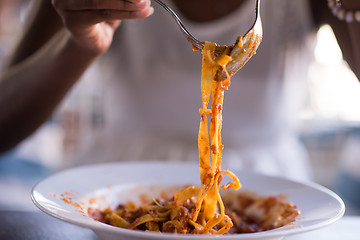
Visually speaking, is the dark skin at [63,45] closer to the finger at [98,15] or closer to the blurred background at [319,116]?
the finger at [98,15]

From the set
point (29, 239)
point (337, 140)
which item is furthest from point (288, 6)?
point (337, 140)

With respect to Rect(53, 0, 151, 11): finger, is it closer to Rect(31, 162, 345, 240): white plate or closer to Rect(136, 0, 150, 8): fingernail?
Rect(136, 0, 150, 8): fingernail

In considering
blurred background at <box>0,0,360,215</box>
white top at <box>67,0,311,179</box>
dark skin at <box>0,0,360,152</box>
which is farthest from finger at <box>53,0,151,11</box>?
blurred background at <box>0,0,360,215</box>

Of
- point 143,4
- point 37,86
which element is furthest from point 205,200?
point 37,86

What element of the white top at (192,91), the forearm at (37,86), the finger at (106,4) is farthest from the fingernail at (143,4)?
the white top at (192,91)

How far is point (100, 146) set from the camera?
1604 mm

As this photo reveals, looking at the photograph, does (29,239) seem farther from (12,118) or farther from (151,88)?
(151,88)

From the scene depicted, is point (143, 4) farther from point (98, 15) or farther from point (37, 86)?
point (37, 86)

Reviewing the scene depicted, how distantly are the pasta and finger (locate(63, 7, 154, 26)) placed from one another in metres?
0.15

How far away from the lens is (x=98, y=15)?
750 millimetres

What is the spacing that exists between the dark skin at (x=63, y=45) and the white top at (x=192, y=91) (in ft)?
0.37

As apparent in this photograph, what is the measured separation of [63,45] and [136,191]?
1.43 feet

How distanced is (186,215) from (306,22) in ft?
3.26

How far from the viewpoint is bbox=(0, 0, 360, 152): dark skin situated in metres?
0.76
